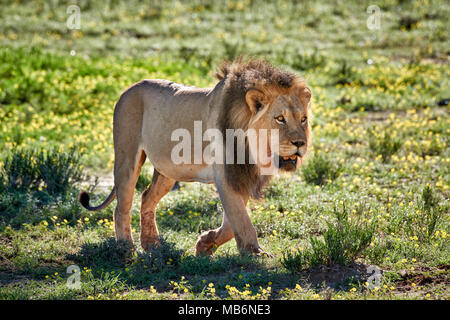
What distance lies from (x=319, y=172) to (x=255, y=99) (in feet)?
11.0

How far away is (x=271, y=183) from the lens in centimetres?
804

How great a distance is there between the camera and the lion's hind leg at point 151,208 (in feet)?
21.1

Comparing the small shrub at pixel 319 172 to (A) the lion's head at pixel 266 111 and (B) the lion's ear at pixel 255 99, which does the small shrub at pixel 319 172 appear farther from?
(B) the lion's ear at pixel 255 99

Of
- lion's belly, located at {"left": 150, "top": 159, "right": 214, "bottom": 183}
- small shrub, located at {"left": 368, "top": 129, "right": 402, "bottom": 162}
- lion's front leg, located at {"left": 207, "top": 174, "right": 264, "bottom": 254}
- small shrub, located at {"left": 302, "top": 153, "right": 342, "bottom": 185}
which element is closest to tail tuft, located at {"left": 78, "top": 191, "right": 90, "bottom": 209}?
lion's belly, located at {"left": 150, "top": 159, "right": 214, "bottom": 183}

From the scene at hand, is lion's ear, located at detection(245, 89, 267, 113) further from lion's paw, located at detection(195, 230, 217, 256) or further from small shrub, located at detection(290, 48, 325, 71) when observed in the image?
small shrub, located at detection(290, 48, 325, 71)

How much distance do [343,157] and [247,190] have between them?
168 inches

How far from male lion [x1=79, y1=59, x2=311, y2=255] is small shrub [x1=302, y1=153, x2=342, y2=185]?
2518 mm

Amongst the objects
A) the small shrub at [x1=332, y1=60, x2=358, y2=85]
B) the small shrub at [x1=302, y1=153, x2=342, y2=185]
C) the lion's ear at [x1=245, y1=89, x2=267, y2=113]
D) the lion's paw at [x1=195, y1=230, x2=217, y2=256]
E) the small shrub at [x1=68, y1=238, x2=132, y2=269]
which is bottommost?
the small shrub at [x1=68, y1=238, x2=132, y2=269]

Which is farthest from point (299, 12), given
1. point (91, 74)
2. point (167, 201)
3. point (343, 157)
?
point (167, 201)

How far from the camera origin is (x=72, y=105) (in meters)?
12.3

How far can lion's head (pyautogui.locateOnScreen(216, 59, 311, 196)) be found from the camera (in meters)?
A: 5.18

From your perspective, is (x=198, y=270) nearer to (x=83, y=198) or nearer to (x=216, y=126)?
(x=216, y=126)

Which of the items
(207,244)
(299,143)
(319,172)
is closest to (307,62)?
(319,172)
